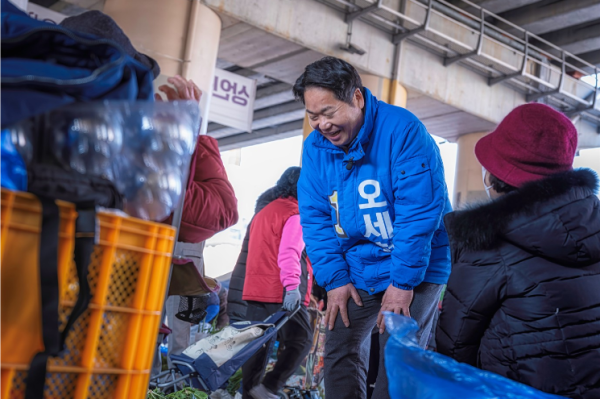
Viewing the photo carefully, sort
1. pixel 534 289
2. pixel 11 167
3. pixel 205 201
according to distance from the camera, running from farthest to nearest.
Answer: pixel 205 201, pixel 534 289, pixel 11 167

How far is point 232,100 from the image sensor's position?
8.44 metres

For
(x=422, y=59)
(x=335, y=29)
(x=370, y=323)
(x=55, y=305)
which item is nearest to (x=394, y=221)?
(x=370, y=323)

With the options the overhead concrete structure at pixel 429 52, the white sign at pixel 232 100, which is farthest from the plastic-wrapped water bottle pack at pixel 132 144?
the white sign at pixel 232 100

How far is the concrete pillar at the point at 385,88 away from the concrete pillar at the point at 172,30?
2741mm

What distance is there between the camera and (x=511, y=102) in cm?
→ 1092

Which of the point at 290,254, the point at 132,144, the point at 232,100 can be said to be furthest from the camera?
the point at 232,100

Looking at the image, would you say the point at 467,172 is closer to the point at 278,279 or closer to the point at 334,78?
the point at 278,279

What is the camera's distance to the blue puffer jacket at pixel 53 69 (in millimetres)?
1008

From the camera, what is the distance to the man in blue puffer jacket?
2.31 m

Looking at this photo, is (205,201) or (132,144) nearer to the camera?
(132,144)

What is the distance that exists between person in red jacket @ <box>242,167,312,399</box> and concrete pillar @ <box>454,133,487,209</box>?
7090mm

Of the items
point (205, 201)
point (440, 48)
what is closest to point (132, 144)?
point (205, 201)

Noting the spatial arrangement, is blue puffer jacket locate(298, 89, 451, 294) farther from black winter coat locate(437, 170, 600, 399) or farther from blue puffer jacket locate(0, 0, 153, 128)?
blue puffer jacket locate(0, 0, 153, 128)

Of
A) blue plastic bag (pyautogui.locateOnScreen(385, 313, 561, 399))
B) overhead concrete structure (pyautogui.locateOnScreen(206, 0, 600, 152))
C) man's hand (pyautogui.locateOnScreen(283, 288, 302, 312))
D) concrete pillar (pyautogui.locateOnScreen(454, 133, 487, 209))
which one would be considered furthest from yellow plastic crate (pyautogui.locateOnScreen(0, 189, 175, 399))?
concrete pillar (pyautogui.locateOnScreen(454, 133, 487, 209))
